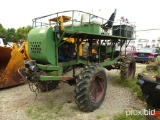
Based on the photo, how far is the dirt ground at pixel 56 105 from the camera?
14.8ft

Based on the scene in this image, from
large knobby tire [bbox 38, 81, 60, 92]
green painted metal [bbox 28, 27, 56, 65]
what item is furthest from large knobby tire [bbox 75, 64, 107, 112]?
large knobby tire [bbox 38, 81, 60, 92]

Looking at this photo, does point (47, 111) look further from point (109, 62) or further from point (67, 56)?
point (109, 62)

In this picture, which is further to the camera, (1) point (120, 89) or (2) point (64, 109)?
(1) point (120, 89)

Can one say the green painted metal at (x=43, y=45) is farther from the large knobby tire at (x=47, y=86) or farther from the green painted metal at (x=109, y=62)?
the green painted metal at (x=109, y=62)

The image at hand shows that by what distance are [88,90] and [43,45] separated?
144cm

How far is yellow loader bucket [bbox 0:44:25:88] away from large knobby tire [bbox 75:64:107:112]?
9.69 ft

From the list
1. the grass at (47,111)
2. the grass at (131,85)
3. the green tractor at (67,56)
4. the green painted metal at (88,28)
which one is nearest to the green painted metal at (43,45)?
the green tractor at (67,56)

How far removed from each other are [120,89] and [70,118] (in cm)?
280

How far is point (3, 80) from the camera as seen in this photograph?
660 centimetres

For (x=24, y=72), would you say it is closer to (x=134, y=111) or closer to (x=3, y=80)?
(x=3, y=80)

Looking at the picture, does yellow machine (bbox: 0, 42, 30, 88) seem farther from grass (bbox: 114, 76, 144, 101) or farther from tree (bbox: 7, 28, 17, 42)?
tree (bbox: 7, 28, 17, 42)

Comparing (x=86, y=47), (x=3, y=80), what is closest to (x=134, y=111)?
(x=86, y=47)

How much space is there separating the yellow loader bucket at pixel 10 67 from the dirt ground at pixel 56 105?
0.29 meters

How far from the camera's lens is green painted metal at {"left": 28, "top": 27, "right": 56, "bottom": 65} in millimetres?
4707
